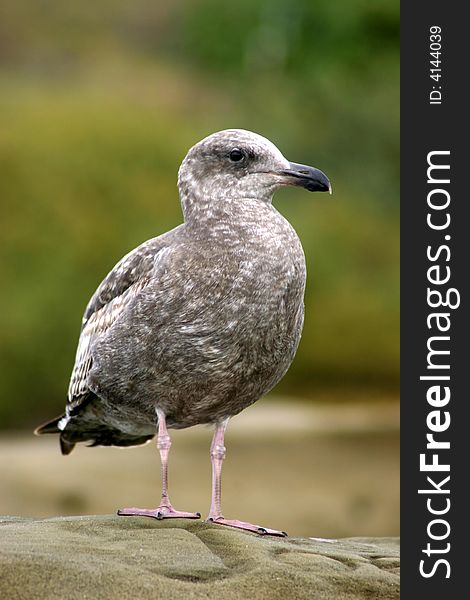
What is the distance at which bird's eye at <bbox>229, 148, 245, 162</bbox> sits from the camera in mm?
6434

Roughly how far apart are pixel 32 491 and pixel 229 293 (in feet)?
23.6

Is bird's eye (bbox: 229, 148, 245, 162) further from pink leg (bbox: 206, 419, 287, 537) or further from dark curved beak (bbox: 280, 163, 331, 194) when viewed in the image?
pink leg (bbox: 206, 419, 287, 537)

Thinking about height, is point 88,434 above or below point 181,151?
below

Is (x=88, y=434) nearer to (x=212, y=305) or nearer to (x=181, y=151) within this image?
(x=212, y=305)

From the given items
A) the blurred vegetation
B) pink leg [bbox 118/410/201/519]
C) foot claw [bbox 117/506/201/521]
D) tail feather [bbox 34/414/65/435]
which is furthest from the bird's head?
the blurred vegetation

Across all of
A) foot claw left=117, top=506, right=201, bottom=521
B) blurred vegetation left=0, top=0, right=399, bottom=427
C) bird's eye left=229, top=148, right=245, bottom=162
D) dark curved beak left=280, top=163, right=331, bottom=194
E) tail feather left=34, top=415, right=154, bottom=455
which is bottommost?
foot claw left=117, top=506, right=201, bottom=521

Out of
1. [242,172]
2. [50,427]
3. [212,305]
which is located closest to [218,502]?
[212,305]

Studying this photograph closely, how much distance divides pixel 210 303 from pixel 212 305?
0.6 inches

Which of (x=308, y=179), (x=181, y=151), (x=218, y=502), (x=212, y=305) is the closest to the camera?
(x=212, y=305)

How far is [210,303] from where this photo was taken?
6160mm

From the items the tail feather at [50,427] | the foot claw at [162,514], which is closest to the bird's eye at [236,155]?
the foot claw at [162,514]

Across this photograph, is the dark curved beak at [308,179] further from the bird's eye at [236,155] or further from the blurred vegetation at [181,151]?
the blurred vegetation at [181,151]

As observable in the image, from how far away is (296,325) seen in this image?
6430mm

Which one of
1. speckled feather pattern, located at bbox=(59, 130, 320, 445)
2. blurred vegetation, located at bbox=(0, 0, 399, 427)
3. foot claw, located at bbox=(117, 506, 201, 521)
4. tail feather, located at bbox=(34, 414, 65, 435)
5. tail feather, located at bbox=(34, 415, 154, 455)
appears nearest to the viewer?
speckled feather pattern, located at bbox=(59, 130, 320, 445)
